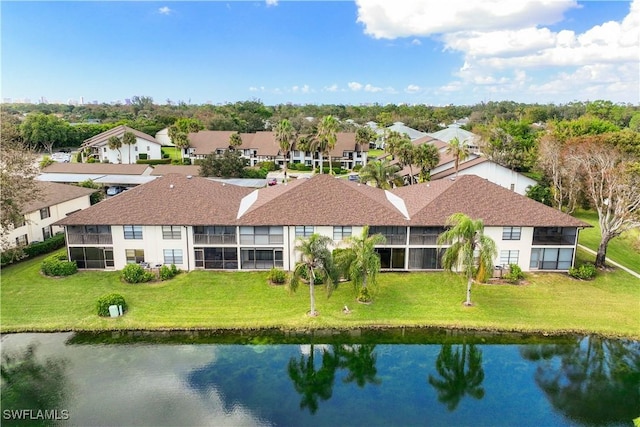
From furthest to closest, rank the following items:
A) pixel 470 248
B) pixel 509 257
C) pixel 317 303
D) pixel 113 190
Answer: pixel 113 190
pixel 509 257
pixel 317 303
pixel 470 248

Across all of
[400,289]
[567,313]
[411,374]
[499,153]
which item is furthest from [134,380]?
[499,153]

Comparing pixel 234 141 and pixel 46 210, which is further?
pixel 234 141

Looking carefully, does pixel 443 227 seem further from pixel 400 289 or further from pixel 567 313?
pixel 567 313

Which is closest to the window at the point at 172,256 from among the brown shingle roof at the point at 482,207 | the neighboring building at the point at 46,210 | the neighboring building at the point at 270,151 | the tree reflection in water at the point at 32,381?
the neighboring building at the point at 46,210

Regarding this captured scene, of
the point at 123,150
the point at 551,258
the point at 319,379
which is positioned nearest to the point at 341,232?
the point at 319,379

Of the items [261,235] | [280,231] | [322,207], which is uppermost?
[322,207]

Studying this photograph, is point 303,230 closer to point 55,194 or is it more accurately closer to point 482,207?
point 482,207

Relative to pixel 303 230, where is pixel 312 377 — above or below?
below

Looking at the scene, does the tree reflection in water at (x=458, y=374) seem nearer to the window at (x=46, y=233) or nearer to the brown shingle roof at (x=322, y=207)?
the brown shingle roof at (x=322, y=207)
